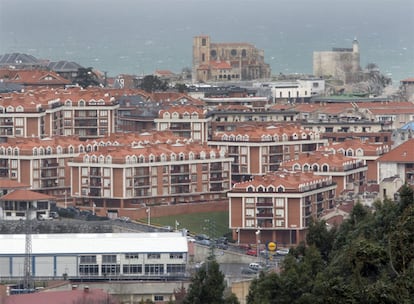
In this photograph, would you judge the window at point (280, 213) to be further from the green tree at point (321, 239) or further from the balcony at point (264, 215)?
the green tree at point (321, 239)

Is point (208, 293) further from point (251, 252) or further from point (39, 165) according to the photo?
point (39, 165)

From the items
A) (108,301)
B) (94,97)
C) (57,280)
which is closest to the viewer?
(108,301)

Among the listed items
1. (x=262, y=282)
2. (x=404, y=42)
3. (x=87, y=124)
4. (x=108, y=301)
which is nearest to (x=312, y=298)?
(x=262, y=282)

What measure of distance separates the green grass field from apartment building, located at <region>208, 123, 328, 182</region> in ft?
16.7

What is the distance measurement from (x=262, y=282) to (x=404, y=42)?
148049 mm

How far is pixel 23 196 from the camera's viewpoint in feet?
185

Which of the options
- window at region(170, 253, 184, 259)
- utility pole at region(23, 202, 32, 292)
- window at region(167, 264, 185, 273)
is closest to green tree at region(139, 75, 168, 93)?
utility pole at region(23, 202, 32, 292)

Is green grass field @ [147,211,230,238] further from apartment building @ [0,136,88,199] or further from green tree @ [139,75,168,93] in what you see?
green tree @ [139,75,168,93]

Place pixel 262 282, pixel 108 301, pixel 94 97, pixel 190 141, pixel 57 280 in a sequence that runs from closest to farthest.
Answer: pixel 262 282, pixel 108 301, pixel 57 280, pixel 190 141, pixel 94 97

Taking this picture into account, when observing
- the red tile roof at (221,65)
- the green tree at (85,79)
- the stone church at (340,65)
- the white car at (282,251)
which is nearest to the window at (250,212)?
the white car at (282,251)

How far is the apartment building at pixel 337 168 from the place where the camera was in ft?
196

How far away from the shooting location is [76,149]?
206 feet

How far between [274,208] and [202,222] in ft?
8.12

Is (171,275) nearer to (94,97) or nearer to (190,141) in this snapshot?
(190,141)
